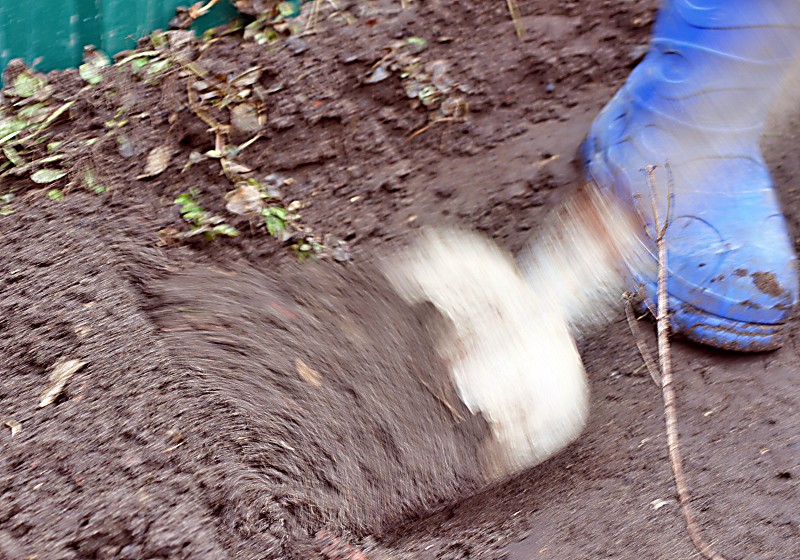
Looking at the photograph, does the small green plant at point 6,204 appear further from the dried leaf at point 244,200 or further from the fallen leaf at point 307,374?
the fallen leaf at point 307,374

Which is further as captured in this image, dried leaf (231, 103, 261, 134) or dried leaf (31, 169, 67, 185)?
dried leaf (231, 103, 261, 134)

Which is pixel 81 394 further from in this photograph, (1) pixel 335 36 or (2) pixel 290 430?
(1) pixel 335 36

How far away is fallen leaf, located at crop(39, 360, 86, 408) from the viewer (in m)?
1.03

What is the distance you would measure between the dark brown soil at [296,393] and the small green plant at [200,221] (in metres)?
0.02

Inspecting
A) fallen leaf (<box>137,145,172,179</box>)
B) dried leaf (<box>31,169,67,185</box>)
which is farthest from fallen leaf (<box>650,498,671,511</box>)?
dried leaf (<box>31,169,67,185</box>)

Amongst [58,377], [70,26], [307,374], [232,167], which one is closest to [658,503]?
[307,374]

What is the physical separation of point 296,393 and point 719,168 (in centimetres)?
100

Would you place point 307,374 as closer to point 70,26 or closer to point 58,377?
point 58,377

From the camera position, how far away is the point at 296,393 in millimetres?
1118

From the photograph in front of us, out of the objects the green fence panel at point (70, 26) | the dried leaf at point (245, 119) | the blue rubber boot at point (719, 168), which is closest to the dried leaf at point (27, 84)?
the green fence panel at point (70, 26)

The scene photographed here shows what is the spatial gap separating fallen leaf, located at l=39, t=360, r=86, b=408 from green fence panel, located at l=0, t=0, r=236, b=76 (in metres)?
0.93

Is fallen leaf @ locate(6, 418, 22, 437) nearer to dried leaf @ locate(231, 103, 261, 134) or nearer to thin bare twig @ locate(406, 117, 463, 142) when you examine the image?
dried leaf @ locate(231, 103, 261, 134)

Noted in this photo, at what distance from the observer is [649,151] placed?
1.40 m

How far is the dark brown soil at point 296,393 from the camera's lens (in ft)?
3.17
